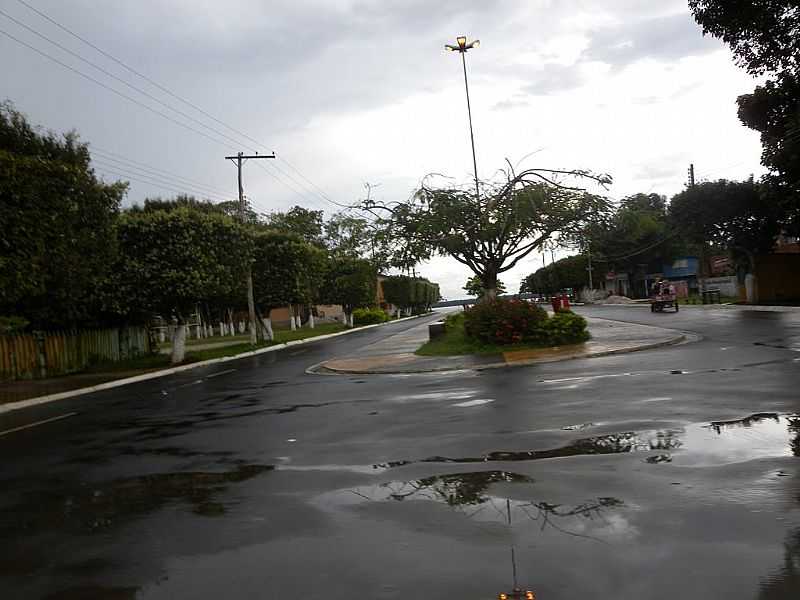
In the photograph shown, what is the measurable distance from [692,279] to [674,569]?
91773 millimetres

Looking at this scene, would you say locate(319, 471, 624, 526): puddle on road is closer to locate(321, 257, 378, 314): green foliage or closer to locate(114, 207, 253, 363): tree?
locate(114, 207, 253, 363): tree

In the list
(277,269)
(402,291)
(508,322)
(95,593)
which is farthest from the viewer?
(402,291)

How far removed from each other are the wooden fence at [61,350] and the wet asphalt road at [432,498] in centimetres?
1549

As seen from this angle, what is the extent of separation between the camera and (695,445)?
7027mm

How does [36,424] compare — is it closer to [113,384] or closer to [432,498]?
[113,384]

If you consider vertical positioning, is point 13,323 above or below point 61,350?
above

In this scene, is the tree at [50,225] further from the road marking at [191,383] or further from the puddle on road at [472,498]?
the puddle on road at [472,498]

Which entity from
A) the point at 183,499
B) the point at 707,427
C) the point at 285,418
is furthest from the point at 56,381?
the point at 707,427

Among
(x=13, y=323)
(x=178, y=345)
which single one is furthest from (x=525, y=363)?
(x=13, y=323)

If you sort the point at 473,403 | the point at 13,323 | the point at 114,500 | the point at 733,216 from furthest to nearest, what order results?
1. the point at 733,216
2. the point at 13,323
3. the point at 473,403
4. the point at 114,500

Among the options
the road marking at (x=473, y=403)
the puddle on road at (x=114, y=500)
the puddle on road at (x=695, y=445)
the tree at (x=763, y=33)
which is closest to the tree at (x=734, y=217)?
the tree at (x=763, y=33)

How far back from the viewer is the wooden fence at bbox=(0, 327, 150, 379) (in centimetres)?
2561

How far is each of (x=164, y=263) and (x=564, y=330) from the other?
1542cm

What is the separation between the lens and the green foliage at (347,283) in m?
66.5
